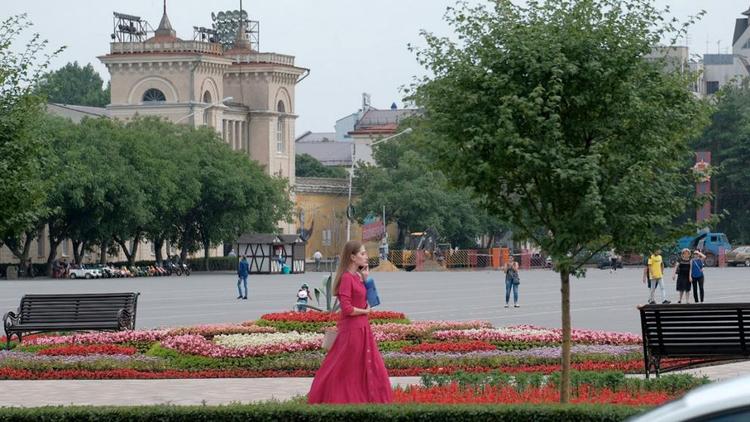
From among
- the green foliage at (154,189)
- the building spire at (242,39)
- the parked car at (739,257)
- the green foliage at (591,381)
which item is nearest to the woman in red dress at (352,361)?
the green foliage at (591,381)

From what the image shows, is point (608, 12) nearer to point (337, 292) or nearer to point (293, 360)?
point (337, 292)

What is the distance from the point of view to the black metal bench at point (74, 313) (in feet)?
81.4

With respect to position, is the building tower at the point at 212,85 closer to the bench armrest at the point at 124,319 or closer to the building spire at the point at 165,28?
the building spire at the point at 165,28

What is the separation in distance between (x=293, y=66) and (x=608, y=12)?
105m

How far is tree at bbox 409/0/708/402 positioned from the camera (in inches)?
526

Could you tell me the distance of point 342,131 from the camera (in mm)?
175125

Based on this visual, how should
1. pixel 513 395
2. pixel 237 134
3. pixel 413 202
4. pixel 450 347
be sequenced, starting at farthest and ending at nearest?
pixel 237 134, pixel 413 202, pixel 450 347, pixel 513 395

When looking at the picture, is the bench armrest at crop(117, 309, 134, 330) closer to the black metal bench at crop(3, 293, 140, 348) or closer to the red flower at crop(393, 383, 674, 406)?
the black metal bench at crop(3, 293, 140, 348)

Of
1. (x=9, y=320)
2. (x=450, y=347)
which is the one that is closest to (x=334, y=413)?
(x=450, y=347)

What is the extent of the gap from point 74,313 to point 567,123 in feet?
43.5

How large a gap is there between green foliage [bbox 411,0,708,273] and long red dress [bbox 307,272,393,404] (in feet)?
4.57

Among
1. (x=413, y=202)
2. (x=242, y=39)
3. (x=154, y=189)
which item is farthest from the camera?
(x=242, y=39)

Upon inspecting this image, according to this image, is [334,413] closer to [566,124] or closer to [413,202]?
[566,124]

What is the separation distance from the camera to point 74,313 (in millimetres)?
25203
